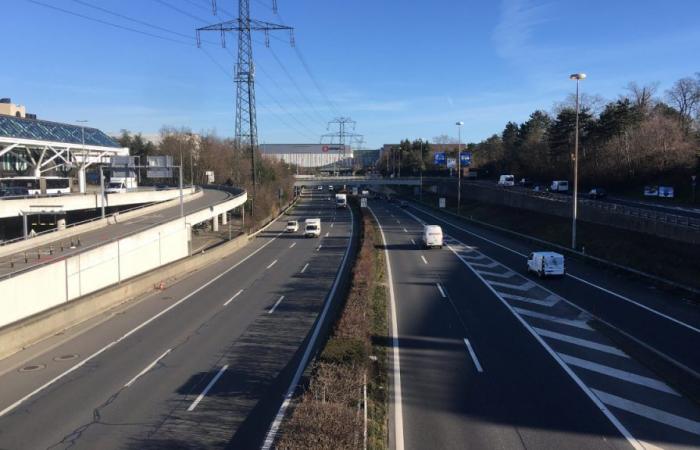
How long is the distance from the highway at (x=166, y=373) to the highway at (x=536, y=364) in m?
3.53

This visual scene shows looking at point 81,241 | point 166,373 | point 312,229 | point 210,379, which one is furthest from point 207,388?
point 312,229

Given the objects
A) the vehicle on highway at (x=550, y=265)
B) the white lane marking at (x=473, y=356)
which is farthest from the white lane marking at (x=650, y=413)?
the vehicle on highway at (x=550, y=265)

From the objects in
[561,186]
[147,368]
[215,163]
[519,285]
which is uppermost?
[215,163]

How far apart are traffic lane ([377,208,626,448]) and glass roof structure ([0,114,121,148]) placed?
58.1 m

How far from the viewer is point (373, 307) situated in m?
22.5

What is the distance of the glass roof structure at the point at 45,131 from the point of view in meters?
64.0

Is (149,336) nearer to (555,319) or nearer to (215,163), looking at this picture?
(555,319)

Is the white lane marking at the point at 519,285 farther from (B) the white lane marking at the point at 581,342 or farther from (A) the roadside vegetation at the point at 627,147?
(A) the roadside vegetation at the point at 627,147

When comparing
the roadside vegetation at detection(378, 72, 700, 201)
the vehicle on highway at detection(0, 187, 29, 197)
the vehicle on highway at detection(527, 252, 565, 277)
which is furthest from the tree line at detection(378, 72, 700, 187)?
the vehicle on highway at detection(0, 187, 29, 197)

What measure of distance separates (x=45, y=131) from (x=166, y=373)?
68430mm

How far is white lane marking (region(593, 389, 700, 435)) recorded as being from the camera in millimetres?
11289

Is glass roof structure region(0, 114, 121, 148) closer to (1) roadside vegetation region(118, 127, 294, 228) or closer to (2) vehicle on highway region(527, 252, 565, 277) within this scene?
(1) roadside vegetation region(118, 127, 294, 228)

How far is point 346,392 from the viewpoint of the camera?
11.7m

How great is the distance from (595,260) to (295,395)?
25719 mm
